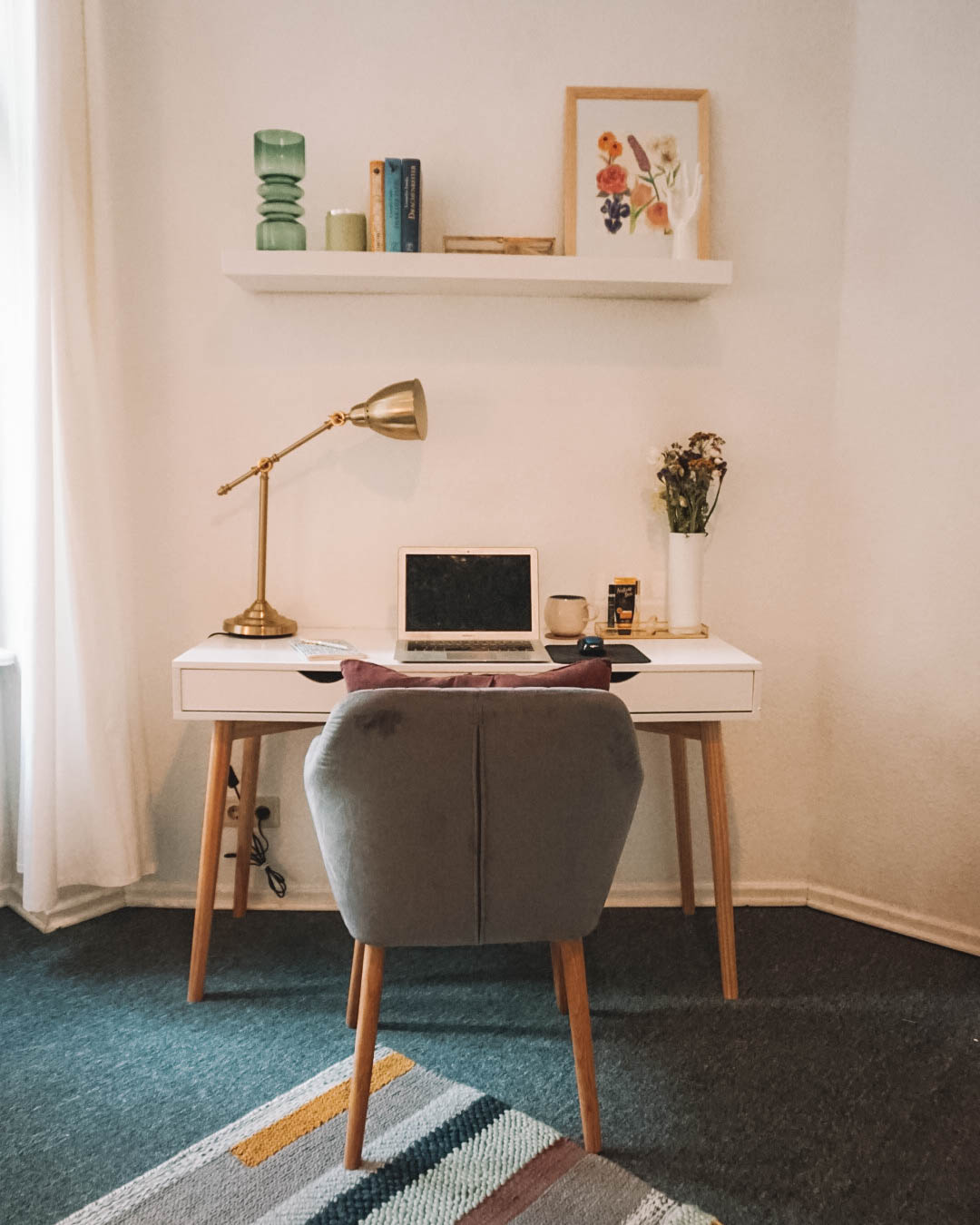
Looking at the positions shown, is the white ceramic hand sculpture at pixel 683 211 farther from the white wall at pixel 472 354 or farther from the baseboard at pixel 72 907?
the baseboard at pixel 72 907

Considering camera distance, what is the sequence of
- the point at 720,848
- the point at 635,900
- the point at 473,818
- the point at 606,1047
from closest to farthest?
the point at 473,818 < the point at 606,1047 < the point at 720,848 < the point at 635,900

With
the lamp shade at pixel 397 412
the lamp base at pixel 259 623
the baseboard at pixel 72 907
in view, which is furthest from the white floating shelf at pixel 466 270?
the baseboard at pixel 72 907

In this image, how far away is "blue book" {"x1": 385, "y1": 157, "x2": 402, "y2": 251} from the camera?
229cm

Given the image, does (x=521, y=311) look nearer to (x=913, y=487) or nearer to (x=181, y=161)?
(x=181, y=161)

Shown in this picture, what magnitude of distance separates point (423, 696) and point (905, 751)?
1537 mm

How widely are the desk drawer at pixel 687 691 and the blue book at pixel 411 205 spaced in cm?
110

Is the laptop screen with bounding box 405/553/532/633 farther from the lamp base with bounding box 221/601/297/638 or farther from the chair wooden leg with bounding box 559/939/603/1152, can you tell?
the chair wooden leg with bounding box 559/939/603/1152

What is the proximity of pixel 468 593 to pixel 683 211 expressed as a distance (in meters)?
1.04

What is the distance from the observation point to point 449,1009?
214cm

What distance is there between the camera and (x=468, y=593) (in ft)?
8.09

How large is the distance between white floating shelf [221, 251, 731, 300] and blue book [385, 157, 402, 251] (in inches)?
1.3

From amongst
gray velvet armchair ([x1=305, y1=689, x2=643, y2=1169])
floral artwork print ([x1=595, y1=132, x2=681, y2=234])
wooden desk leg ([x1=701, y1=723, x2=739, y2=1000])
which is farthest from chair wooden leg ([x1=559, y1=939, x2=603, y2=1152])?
floral artwork print ([x1=595, y1=132, x2=681, y2=234])

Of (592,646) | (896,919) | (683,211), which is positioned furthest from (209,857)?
(683,211)

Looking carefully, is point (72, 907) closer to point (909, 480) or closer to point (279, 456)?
point (279, 456)
